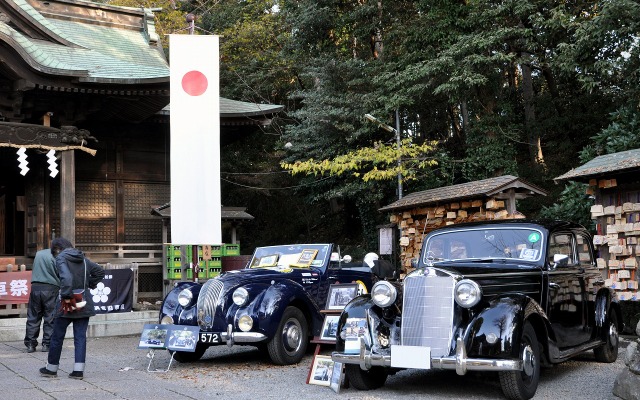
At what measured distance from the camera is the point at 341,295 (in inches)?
318

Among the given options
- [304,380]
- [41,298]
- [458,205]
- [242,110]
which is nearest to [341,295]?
[304,380]

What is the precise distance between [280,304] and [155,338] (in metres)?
1.60

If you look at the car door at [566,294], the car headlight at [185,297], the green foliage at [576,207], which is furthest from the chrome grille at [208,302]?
the green foliage at [576,207]

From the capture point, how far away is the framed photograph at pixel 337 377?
6.84 meters

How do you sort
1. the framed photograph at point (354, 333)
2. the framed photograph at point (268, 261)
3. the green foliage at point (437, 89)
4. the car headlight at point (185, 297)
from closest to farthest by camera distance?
the framed photograph at point (354, 333)
the car headlight at point (185, 297)
the framed photograph at point (268, 261)
the green foliage at point (437, 89)

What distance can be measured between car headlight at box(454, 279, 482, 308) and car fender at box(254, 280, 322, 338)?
287 cm

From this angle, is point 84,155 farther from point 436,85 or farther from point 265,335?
point 265,335

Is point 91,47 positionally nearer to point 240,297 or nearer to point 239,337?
point 240,297

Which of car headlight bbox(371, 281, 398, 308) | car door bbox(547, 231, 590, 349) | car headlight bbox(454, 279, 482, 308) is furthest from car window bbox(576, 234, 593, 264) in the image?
car headlight bbox(371, 281, 398, 308)

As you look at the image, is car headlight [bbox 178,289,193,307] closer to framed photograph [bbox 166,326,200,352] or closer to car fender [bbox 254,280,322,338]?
framed photograph [bbox 166,326,200,352]

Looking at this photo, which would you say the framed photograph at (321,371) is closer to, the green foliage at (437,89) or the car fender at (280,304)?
the car fender at (280,304)

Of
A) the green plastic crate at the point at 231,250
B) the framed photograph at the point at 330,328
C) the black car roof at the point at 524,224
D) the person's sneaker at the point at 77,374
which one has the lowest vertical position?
the person's sneaker at the point at 77,374

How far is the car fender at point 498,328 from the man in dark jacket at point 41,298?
671 cm

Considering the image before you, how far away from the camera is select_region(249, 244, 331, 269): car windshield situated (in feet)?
33.0
